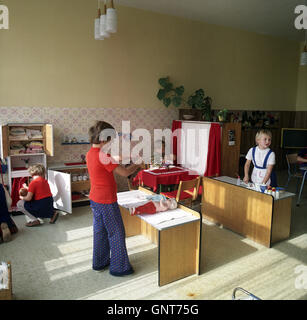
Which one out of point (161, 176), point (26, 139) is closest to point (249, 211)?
point (161, 176)

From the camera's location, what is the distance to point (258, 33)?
9.41 metres

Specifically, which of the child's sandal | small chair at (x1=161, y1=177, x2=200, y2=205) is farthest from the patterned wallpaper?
small chair at (x1=161, y1=177, x2=200, y2=205)

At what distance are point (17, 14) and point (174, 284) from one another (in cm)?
569

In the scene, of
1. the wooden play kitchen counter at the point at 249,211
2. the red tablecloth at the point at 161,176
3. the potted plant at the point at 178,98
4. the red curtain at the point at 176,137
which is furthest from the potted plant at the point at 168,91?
the wooden play kitchen counter at the point at 249,211

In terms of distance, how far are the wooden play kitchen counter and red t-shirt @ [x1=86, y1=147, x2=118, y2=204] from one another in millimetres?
2326

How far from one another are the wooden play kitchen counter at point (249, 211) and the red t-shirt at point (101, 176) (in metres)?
2.33

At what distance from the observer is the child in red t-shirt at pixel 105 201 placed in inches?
130

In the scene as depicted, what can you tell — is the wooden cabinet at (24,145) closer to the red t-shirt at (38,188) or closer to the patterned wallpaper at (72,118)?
the patterned wallpaper at (72,118)

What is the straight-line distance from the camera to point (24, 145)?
6109 mm

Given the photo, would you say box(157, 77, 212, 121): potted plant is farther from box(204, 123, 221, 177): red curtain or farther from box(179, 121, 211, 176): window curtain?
box(204, 123, 221, 177): red curtain

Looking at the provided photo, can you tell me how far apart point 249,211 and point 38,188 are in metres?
3.57

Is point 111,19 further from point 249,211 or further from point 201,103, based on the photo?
point 201,103
